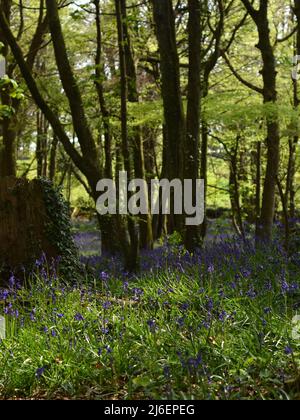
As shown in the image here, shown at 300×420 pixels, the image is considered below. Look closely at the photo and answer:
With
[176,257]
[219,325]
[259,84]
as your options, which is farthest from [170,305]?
[259,84]

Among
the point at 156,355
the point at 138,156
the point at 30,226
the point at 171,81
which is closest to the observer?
the point at 156,355

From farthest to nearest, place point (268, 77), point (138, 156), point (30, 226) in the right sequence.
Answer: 1. point (138, 156)
2. point (268, 77)
3. point (30, 226)

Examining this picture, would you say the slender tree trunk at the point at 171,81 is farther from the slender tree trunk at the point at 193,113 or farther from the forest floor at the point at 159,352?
the forest floor at the point at 159,352

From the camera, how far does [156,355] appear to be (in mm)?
3875

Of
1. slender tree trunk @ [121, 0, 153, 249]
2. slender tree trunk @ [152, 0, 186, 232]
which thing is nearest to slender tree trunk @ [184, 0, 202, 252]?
slender tree trunk @ [152, 0, 186, 232]

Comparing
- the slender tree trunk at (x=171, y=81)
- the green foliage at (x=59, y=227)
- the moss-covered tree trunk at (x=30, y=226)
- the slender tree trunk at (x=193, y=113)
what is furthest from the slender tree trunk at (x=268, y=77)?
the moss-covered tree trunk at (x=30, y=226)

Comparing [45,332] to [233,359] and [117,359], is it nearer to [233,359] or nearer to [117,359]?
[117,359]

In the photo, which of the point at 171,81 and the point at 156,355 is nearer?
the point at 156,355

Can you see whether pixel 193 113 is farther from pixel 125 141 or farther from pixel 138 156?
pixel 138 156

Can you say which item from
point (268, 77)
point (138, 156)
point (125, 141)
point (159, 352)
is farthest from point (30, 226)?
point (138, 156)

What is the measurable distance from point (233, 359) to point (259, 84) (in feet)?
47.8

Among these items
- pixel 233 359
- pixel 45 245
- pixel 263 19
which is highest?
pixel 263 19
